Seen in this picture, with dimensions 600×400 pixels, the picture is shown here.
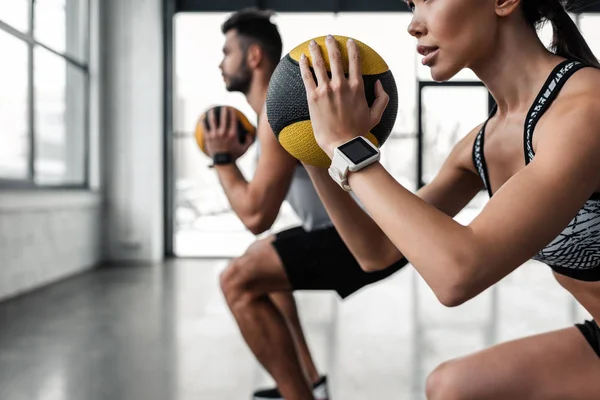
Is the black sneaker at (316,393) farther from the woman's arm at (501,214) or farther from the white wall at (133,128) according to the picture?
the white wall at (133,128)

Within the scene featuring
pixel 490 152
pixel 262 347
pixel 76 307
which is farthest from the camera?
pixel 76 307

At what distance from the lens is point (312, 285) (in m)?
1.78

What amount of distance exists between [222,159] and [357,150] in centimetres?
110

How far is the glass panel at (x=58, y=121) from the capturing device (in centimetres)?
489

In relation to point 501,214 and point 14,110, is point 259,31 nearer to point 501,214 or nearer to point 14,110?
point 501,214

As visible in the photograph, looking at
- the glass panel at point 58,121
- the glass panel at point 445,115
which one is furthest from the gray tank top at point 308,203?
the glass panel at point 445,115

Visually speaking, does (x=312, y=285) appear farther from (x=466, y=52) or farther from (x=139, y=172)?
(x=139, y=172)

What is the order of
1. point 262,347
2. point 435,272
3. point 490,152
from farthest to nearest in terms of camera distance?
point 262,347
point 490,152
point 435,272

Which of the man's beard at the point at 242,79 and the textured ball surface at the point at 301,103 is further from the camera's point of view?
the man's beard at the point at 242,79

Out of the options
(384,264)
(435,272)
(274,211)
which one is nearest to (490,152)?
(384,264)

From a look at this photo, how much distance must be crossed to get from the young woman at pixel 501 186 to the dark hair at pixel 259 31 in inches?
36.4

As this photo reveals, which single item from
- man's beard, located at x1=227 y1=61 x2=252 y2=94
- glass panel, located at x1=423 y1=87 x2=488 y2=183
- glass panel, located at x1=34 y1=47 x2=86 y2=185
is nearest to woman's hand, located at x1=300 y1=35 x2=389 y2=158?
man's beard, located at x1=227 y1=61 x2=252 y2=94

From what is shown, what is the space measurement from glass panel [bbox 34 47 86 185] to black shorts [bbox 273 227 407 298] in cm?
363

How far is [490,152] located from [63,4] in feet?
17.4
